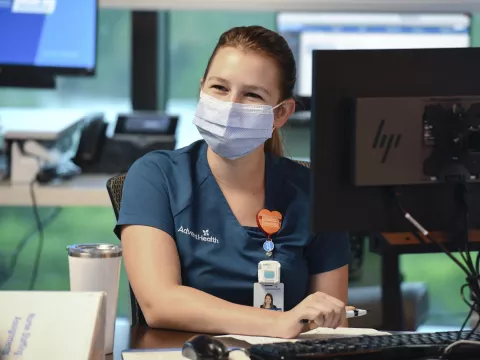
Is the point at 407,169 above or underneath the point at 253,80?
underneath

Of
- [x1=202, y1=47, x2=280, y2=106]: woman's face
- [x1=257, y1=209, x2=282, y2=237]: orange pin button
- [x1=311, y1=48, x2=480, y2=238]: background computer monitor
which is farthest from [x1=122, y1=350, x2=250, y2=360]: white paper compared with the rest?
[x1=202, y1=47, x2=280, y2=106]: woman's face

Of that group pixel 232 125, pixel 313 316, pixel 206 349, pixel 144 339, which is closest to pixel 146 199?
pixel 232 125

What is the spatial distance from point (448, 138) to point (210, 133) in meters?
0.66

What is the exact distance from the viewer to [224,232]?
1.83 meters

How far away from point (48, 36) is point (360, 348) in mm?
2085

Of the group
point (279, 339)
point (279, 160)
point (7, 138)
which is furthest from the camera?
point (7, 138)

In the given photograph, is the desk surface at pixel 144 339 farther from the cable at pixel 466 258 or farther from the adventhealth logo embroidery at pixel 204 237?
the cable at pixel 466 258

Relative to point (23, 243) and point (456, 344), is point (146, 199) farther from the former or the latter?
point (23, 243)

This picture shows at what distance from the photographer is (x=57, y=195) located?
9.26 feet

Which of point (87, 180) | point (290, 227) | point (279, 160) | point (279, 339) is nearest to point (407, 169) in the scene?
point (279, 339)

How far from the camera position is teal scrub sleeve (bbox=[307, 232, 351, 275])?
1896 mm

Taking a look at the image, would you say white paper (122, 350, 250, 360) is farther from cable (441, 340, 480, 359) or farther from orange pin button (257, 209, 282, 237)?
orange pin button (257, 209, 282, 237)

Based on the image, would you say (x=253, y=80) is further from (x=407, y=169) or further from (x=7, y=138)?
(x=7, y=138)

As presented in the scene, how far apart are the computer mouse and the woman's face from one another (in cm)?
66
